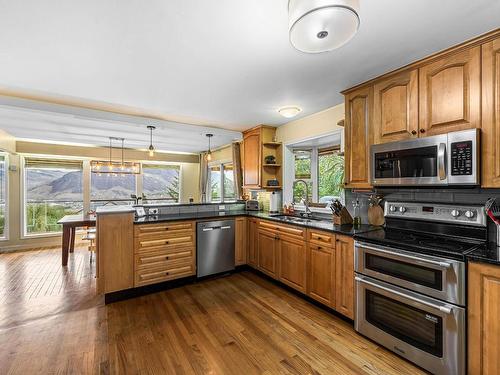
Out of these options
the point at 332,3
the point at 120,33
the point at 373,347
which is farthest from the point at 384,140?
the point at 120,33

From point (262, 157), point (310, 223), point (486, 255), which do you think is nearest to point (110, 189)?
point (262, 157)

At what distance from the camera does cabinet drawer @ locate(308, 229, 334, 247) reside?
2500 mm

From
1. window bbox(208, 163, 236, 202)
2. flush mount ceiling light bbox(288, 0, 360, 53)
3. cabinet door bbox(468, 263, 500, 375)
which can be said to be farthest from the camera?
window bbox(208, 163, 236, 202)

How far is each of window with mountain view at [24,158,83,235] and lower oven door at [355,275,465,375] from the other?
257 inches

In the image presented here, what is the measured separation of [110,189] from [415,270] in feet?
22.2

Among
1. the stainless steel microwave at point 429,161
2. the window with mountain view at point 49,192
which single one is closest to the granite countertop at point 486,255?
the stainless steel microwave at point 429,161

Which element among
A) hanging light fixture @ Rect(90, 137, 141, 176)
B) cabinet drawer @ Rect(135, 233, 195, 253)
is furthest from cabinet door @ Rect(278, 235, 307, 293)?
hanging light fixture @ Rect(90, 137, 141, 176)

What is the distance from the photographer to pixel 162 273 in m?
3.14

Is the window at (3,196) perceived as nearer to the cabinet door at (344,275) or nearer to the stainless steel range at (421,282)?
the cabinet door at (344,275)

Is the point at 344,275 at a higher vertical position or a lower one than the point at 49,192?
lower

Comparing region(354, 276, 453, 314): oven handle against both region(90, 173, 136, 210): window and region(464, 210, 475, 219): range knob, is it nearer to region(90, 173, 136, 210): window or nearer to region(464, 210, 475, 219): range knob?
region(464, 210, 475, 219): range knob

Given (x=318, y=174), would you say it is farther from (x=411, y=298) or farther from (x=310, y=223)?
(x=411, y=298)

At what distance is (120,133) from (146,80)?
270 cm

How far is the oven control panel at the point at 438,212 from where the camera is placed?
6.10ft
